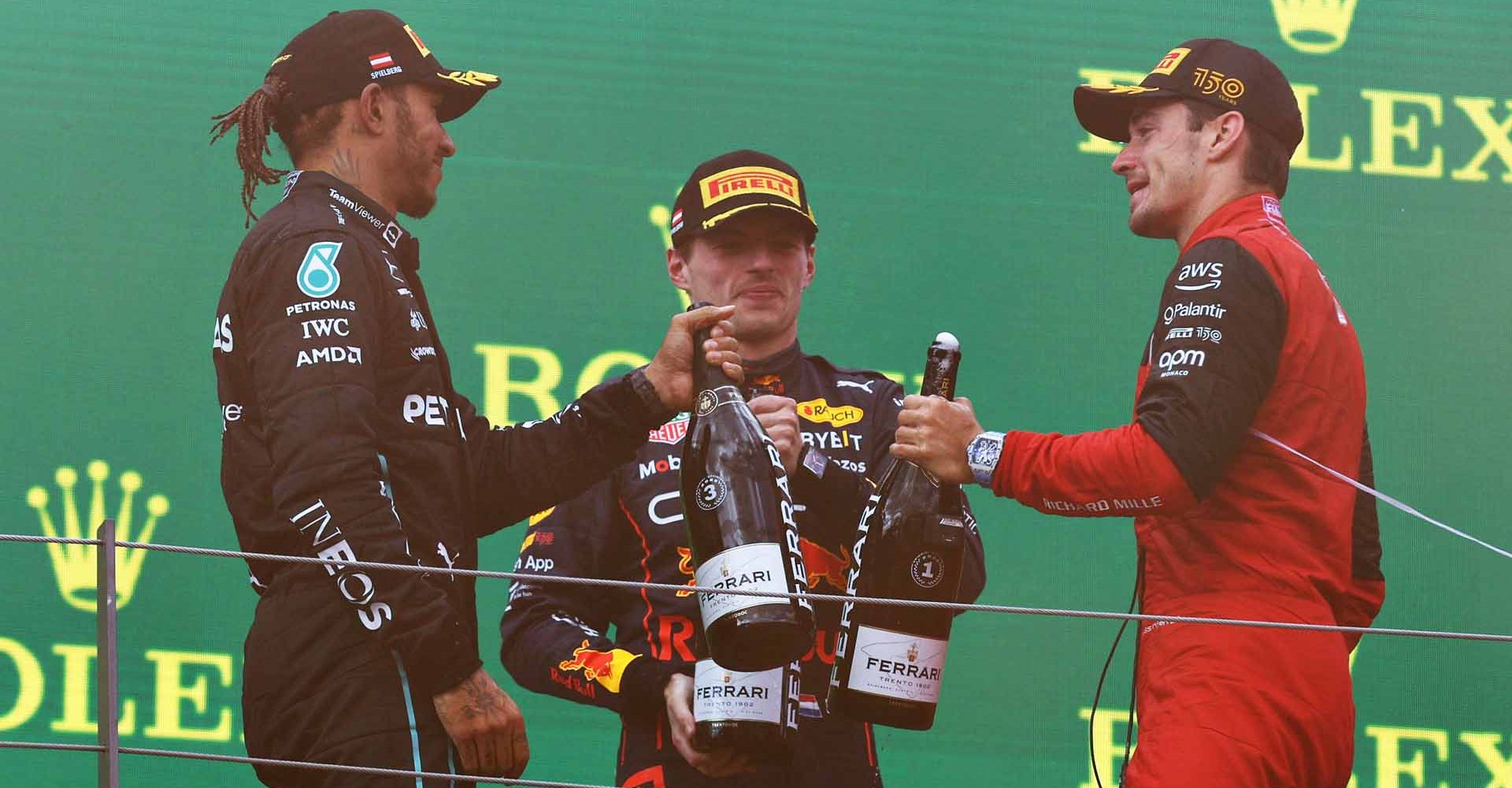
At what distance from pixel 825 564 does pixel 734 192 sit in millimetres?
391

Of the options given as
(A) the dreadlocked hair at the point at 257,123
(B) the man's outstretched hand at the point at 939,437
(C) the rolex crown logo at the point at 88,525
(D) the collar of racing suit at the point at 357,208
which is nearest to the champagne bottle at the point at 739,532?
(B) the man's outstretched hand at the point at 939,437

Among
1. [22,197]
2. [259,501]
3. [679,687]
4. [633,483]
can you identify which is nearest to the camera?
[259,501]

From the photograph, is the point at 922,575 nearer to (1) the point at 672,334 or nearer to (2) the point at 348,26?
(1) the point at 672,334

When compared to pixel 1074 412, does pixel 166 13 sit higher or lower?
higher

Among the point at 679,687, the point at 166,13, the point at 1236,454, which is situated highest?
the point at 166,13

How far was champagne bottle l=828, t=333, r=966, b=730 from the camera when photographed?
6.13 ft

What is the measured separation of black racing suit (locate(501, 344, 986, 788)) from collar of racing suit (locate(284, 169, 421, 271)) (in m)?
0.33

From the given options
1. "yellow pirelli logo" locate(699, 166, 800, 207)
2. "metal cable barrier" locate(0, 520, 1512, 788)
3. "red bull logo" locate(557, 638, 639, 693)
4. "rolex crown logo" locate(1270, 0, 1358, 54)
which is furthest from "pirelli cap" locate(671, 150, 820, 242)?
"rolex crown logo" locate(1270, 0, 1358, 54)

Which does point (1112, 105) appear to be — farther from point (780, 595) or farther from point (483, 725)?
point (483, 725)

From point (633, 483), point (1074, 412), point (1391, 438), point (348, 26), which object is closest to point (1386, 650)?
point (1391, 438)

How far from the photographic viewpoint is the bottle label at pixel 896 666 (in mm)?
1865

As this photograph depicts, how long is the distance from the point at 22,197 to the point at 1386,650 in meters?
1.67

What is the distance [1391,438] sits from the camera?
2732 millimetres

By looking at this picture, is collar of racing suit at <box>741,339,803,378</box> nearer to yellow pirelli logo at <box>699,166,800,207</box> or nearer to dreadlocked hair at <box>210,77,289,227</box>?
yellow pirelli logo at <box>699,166,800,207</box>
